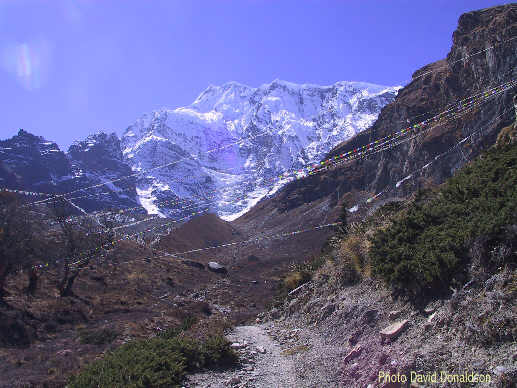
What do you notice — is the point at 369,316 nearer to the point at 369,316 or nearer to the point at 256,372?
the point at 369,316

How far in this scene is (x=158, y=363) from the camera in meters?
7.58

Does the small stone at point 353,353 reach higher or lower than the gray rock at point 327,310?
higher

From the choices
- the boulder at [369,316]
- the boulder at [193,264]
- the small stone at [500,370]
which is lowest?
the boulder at [193,264]

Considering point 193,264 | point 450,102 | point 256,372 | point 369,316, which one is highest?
point 450,102

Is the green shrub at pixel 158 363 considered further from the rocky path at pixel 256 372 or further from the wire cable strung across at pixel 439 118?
the wire cable strung across at pixel 439 118

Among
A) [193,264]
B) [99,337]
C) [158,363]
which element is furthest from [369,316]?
[193,264]

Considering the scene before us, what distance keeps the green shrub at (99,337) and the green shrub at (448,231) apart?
1051 cm

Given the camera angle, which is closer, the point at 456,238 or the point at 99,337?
the point at 456,238

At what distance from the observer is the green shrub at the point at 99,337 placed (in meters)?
13.9

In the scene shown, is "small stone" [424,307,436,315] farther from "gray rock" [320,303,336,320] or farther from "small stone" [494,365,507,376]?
"gray rock" [320,303,336,320]

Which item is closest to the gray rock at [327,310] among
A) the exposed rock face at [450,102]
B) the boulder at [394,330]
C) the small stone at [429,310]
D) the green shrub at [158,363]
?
the green shrub at [158,363]

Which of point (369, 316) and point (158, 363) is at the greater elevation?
point (158, 363)

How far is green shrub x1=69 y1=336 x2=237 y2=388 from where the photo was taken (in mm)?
6938

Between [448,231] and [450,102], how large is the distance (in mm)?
54313
